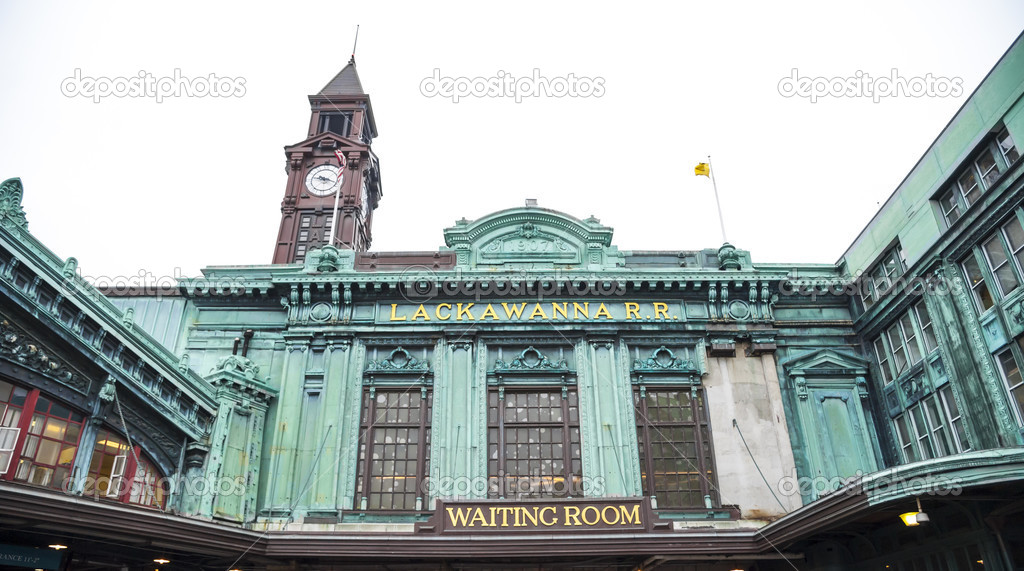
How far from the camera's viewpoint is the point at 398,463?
66.8ft

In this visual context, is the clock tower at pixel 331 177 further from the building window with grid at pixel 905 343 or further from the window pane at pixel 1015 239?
the window pane at pixel 1015 239

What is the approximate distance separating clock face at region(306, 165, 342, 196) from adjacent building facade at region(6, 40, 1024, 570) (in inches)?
1013

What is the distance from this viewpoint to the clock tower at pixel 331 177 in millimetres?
46750

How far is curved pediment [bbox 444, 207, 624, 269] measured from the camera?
2353 centimetres

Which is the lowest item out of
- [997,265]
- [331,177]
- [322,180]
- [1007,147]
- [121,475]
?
[121,475]

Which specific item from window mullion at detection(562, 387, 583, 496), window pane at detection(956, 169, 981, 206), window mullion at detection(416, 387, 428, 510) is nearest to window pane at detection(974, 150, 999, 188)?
window pane at detection(956, 169, 981, 206)

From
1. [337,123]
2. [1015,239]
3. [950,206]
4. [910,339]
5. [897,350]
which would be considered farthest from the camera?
[337,123]

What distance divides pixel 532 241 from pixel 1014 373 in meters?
13.9

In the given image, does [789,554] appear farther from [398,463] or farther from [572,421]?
[398,463]

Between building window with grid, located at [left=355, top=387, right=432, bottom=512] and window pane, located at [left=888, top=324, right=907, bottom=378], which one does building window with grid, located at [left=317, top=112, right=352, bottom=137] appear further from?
window pane, located at [left=888, top=324, right=907, bottom=378]

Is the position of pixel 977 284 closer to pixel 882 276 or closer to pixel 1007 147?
pixel 1007 147

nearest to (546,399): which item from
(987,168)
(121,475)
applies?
(121,475)

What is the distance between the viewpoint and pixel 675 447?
20.6m

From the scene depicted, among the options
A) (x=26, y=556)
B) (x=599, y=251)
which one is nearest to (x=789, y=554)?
(x=599, y=251)
